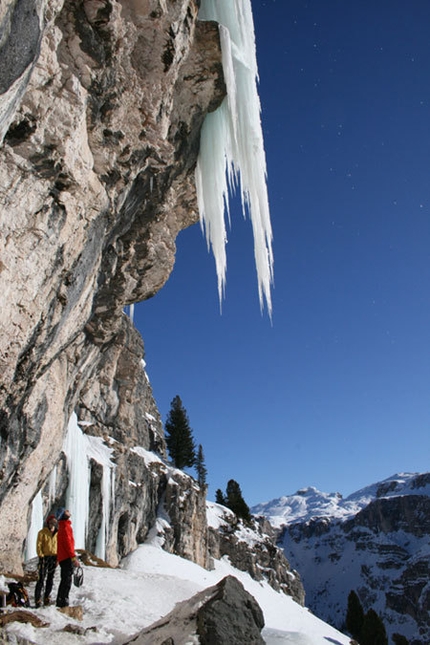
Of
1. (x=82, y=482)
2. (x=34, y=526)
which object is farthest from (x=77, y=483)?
(x=34, y=526)

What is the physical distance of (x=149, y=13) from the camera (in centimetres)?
839

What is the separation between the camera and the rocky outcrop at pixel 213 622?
586cm

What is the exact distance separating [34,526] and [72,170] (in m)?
11.2

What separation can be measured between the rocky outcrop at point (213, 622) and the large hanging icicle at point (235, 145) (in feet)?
20.2

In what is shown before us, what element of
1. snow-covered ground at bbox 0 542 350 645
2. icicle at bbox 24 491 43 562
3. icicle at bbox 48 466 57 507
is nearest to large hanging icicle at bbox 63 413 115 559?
icicle at bbox 48 466 57 507

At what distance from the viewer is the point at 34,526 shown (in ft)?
48.3

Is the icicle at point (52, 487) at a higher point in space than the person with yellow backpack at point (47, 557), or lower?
higher

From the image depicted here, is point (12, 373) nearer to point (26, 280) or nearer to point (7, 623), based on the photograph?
point (26, 280)

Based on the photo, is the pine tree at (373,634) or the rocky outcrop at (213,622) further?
the pine tree at (373,634)

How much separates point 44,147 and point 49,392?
21.3ft

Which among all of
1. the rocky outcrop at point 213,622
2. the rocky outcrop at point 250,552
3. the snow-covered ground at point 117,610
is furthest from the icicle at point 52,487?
the rocky outcrop at point 250,552

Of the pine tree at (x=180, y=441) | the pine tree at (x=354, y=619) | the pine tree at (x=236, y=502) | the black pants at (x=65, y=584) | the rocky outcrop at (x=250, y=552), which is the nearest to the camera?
the black pants at (x=65, y=584)

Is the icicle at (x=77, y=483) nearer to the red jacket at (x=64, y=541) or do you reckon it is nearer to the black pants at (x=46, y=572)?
the black pants at (x=46, y=572)

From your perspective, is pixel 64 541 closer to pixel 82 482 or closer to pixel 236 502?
pixel 82 482
